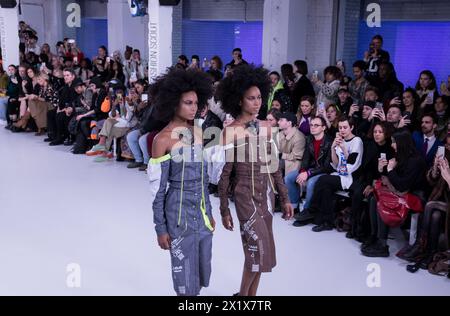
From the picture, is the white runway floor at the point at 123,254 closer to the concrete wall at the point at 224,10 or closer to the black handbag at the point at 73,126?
the black handbag at the point at 73,126

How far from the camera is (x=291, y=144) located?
5754 mm

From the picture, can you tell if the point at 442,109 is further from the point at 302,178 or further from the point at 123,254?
the point at 123,254

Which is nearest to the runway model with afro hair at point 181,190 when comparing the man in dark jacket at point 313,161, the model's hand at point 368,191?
the model's hand at point 368,191

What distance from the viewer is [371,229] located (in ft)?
16.1

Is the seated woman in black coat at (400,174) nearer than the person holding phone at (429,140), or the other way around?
the seated woman in black coat at (400,174)

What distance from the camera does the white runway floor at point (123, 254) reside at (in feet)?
13.3

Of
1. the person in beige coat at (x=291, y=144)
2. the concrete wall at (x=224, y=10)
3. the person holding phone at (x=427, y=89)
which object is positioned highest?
the concrete wall at (x=224, y=10)

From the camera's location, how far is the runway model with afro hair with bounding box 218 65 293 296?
11.1 feet

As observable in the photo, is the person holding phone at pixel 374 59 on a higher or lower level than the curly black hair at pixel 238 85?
higher

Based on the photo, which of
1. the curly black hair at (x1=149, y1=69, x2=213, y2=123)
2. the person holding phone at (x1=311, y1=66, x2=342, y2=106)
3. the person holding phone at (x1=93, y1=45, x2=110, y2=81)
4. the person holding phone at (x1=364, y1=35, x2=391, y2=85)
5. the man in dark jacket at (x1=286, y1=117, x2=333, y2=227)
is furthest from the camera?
the person holding phone at (x1=93, y1=45, x2=110, y2=81)

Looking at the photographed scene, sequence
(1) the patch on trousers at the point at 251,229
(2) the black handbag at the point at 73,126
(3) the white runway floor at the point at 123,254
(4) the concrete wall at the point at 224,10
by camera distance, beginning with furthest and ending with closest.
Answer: (4) the concrete wall at the point at 224,10
(2) the black handbag at the point at 73,126
(3) the white runway floor at the point at 123,254
(1) the patch on trousers at the point at 251,229

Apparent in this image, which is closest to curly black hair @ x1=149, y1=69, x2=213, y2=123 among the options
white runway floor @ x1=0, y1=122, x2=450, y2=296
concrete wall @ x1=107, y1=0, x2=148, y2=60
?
white runway floor @ x1=0, y1=122, x2=450, y2=296

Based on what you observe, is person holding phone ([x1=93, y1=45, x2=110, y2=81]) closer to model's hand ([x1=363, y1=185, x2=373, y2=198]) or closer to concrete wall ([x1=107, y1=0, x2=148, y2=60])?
concrete wall ([x1=107, y1=0, x2=148, y2=60])

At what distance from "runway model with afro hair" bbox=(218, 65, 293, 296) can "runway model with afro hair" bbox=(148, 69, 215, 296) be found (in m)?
0.29
